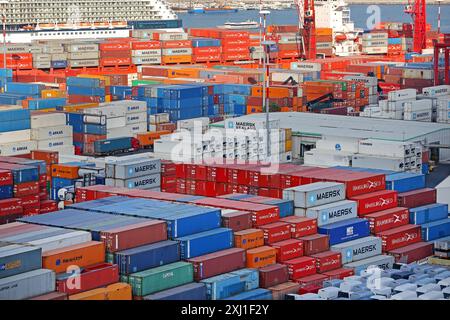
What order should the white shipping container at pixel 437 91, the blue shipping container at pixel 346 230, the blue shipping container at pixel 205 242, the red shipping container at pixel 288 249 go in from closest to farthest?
1. the blue shipping container at pixel 205 242
2. the red shipping container at pixel 288 249
3. the blue shipping container at pixel 346 230
4. the white shipping container at pixel 437 91

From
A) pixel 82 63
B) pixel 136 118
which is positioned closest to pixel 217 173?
pixel 136 118

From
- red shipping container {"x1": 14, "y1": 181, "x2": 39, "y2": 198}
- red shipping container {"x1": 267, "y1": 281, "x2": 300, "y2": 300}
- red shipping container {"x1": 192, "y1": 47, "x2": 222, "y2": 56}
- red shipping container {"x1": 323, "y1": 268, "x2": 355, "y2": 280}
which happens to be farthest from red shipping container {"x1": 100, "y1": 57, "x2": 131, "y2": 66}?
red shipping container {"x1": 267, "y1": 281, "x2": 300, "y2": 300}

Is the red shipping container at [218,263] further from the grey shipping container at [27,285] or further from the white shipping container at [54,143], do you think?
the white shipping container at [54,143]

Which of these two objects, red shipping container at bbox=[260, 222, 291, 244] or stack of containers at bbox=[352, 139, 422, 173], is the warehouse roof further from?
red shipping container at bbox=[260, 222, 291, 244]

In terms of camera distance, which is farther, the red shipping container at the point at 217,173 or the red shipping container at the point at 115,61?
the red shipping container at the point at 115,61

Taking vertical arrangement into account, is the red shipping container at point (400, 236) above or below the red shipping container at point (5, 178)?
below

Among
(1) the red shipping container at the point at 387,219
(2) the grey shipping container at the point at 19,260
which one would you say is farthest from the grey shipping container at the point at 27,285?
(1) the red shipping container at the point at 387,219

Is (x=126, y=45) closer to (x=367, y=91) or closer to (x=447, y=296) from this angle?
(x=367, y=91)
